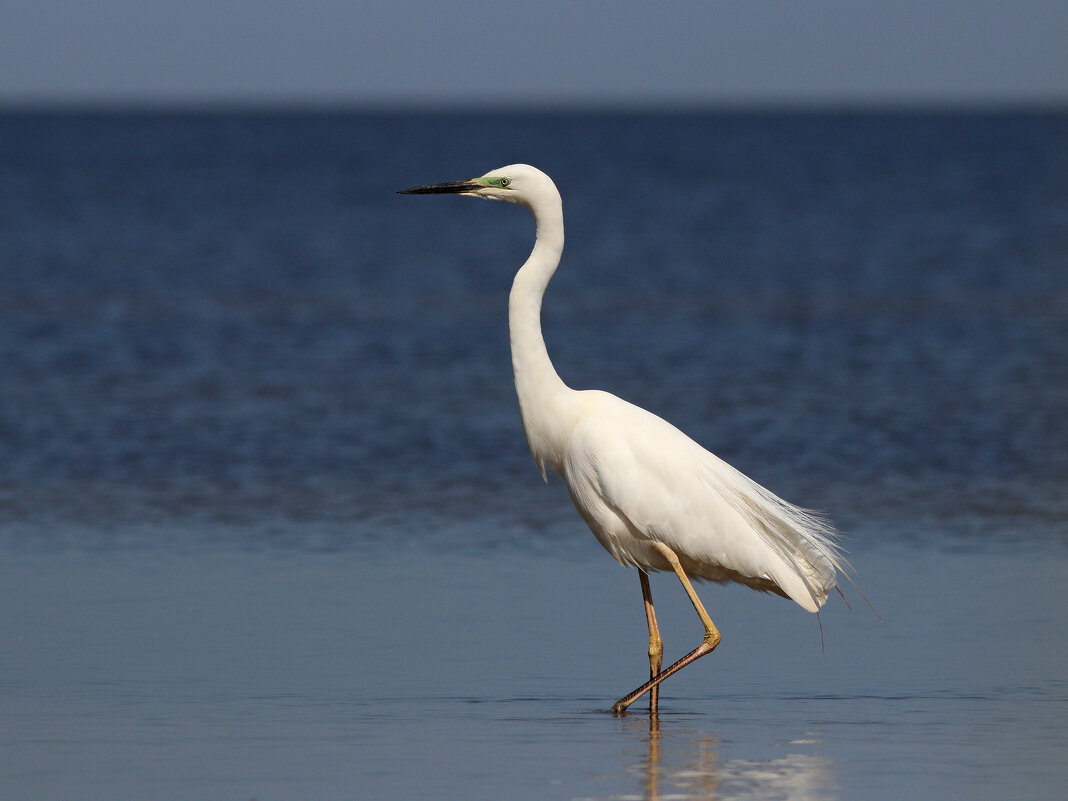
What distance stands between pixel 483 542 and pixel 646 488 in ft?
8.69

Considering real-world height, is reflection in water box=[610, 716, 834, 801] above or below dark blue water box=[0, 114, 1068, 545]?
below

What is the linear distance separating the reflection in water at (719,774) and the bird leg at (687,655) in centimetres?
36

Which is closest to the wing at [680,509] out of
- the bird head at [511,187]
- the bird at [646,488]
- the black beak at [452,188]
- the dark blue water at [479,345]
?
the bird at [646,488]

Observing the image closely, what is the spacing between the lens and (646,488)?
6641mm

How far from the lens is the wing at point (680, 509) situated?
6.64 meters

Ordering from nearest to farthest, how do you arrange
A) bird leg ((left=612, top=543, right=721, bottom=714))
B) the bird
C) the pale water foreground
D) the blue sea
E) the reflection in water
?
the reflection in water < the pale water foreground < the blue sea < bird leg ((left=612, top=543, right=721, bottom=714)) < the bird

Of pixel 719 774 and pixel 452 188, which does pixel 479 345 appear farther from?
pixel 719 774

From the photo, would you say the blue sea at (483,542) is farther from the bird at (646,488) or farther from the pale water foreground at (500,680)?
the bird at (646,488)

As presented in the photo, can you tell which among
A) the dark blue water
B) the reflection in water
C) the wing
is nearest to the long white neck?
the wing

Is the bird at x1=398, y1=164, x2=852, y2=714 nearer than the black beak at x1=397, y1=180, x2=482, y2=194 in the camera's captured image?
Yes

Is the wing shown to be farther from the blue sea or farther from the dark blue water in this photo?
the dark blue water

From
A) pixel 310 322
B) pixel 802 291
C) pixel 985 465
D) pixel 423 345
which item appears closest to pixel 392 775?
pixel 985 465

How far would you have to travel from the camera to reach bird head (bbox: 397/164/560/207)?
6832mm

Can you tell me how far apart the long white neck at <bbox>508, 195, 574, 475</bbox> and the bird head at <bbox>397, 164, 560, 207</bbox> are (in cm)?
6
